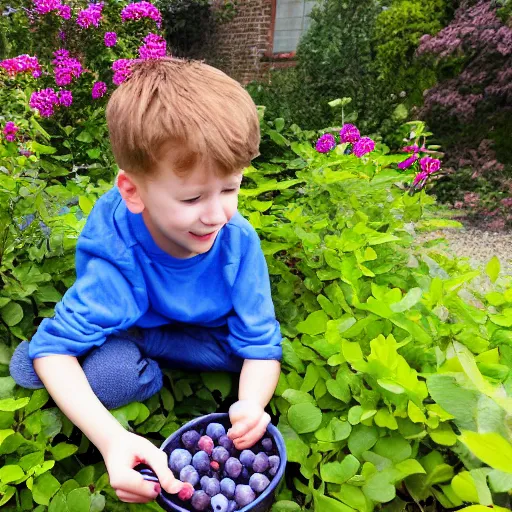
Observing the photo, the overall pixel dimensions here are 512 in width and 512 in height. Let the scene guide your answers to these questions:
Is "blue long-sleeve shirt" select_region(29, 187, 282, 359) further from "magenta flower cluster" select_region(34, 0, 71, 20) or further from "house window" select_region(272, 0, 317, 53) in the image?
"house window" select_region(272, 0, 317, 53)

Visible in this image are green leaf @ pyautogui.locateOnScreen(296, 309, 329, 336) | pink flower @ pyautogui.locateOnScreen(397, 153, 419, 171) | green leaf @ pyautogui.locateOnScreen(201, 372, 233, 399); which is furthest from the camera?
pink flower @ pyautogui.locateOnScreen(397, 153, 419, 171)

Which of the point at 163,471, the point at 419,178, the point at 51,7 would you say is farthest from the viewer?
the point at 51,7

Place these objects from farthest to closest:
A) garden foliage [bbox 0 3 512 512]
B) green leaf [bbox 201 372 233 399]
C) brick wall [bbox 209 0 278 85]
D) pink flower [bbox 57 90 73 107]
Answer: brick wall [bbox 209 0 278 85]
pink flower [bbox 57 90 73 107]
green leaf [bbox 201 372 233 399]
garden foliage [bbox 0 3 512 512]

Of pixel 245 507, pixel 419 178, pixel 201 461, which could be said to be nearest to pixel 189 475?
pixel 201 461

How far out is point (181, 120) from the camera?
38.6 inches

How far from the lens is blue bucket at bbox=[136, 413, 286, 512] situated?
2.98ft

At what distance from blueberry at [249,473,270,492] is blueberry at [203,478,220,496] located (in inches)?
2.4

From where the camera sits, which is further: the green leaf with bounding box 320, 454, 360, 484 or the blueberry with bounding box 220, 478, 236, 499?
the blueberry with bounding box 220, 478, 236, 499

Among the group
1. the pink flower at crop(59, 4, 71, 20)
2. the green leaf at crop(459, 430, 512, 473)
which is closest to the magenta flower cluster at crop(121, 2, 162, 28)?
the pink flower at crop(59, 4, 71, 20)

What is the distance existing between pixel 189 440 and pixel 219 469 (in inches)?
3.1

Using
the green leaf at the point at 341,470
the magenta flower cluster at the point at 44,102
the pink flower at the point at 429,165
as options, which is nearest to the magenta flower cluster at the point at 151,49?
the magenta flower cluster at the point at 44,102

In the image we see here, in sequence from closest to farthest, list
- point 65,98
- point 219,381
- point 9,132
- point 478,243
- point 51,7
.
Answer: point 219,381 < point 9,132 < point 65,98 < point 51,7 < point 478,243

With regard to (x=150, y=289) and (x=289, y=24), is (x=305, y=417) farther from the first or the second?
(x=289, y=24)

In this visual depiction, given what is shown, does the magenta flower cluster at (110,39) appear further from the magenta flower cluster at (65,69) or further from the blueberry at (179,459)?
the blueberry at (179,459)
